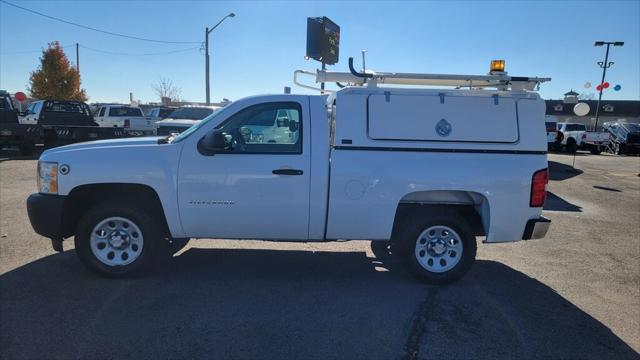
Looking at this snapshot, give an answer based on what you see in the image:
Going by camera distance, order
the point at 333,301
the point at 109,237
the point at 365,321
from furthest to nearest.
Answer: the point at 109,237, the point at 333,301, the point at 365,321

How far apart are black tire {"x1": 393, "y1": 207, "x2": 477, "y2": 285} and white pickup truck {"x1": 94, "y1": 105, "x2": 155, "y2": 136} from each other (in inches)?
724

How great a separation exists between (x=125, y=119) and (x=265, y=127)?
18542mm

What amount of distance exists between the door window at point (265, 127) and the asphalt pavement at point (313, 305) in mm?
1475

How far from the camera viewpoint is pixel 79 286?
4.47 m

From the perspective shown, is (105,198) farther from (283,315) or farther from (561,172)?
(561,172)

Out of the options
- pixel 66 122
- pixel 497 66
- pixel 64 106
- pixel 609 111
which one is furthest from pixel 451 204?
pixel 609 111

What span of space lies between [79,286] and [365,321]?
2901 millimetres

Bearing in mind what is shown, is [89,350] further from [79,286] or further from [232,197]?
[232,197]

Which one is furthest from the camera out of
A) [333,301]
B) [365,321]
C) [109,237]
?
[109,237]

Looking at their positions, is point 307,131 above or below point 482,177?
above

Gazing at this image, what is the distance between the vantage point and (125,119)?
2088 centimetres

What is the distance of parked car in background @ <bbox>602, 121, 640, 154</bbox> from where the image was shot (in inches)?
1155

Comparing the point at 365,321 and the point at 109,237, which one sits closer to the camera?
the point at 365,321

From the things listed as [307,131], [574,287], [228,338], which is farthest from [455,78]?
[228,338]
